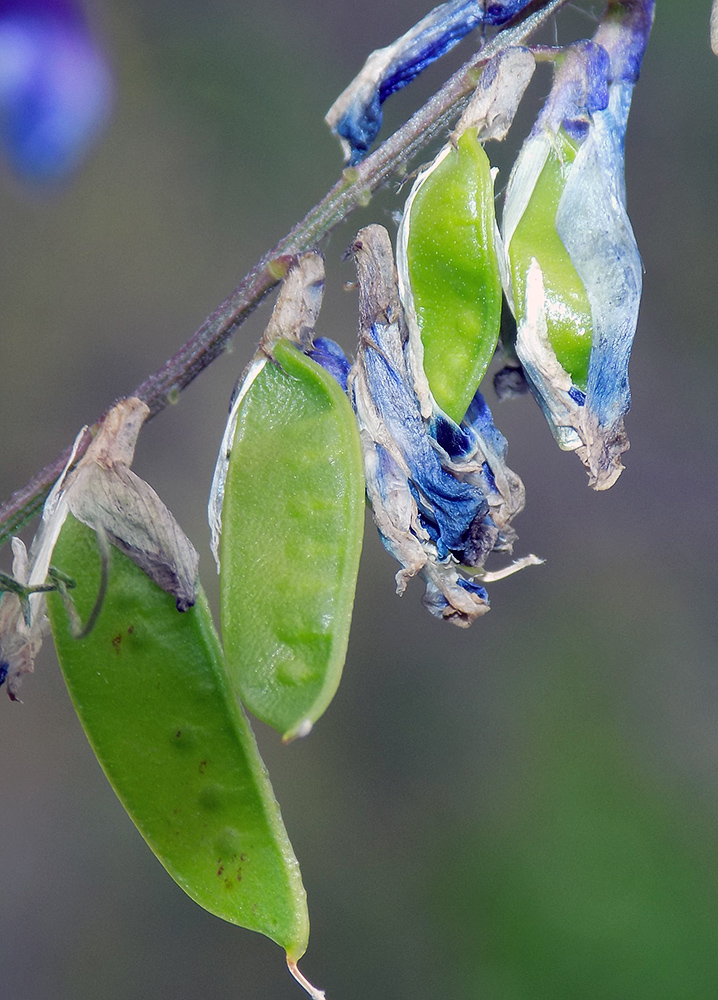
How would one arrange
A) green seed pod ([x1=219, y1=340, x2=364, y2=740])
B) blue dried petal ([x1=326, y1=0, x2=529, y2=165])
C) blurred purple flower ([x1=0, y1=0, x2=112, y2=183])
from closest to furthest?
green seed pod ([x1=219, y1=340, x2=364, y2=740]) → blue dried petal ([x1=326, y1=0, x2=529, y2=165]) → blurred purple flower ([x1=0, y1=0, x2=112, y2=183])

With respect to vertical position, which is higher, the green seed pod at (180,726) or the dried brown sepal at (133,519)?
the dried brown sepal at (133,519)

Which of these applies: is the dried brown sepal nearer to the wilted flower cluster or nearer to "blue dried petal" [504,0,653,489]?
the wilted flower cluster

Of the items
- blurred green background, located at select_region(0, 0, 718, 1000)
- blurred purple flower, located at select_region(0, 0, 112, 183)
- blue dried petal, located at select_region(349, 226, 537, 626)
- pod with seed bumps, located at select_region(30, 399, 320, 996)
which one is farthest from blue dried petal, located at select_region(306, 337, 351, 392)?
blurred purple flower, located at select_region(0, 0, 112, 183)

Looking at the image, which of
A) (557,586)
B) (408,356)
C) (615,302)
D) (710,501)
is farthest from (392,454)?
(710,501)

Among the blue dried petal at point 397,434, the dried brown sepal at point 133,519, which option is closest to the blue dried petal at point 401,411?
the blue dried petal at point 397,434

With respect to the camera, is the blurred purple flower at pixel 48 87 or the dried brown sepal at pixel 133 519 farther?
the blurred purple flower at pixel 48 87

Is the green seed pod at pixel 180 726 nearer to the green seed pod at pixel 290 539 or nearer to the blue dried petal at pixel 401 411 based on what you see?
the green seed pod at pixel 290 539
